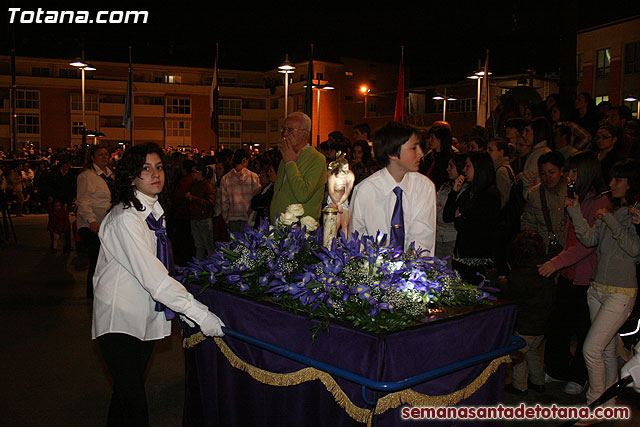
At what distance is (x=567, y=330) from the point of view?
18.3 feet

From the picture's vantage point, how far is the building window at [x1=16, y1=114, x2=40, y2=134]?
57.1 m

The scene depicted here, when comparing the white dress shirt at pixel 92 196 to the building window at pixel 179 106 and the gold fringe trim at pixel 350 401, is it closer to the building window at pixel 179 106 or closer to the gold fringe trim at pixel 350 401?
the gold fringe trim at pixel 350 401

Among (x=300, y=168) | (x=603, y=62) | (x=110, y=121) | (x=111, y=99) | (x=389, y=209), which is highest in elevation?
(x=603, y=62)

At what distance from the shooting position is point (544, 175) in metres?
6.36

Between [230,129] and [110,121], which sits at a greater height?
[110,121]

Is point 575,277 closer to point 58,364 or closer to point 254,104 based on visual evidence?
point 58,364

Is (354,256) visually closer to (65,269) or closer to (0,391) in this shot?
(0,391)

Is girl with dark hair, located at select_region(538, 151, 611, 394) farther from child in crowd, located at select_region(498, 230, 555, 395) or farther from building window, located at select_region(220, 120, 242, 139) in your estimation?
building window, located at select_region(220, 120, 242, 139)

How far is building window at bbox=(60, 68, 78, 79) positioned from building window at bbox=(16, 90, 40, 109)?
10.5ft

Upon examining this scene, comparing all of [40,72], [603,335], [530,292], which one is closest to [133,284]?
[530,292]

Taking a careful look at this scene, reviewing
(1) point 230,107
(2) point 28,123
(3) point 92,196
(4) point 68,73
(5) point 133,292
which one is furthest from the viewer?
(1) point 230,107

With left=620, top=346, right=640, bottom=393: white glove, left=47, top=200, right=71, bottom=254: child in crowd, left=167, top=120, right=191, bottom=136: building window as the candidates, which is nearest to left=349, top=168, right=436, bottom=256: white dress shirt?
left=620, top=346, right=640, bottom=393: white glove

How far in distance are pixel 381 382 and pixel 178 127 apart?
6199cm

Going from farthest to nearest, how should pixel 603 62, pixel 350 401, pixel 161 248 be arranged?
pixel 603 62 < pixel 161 248 < pixel 350 401
